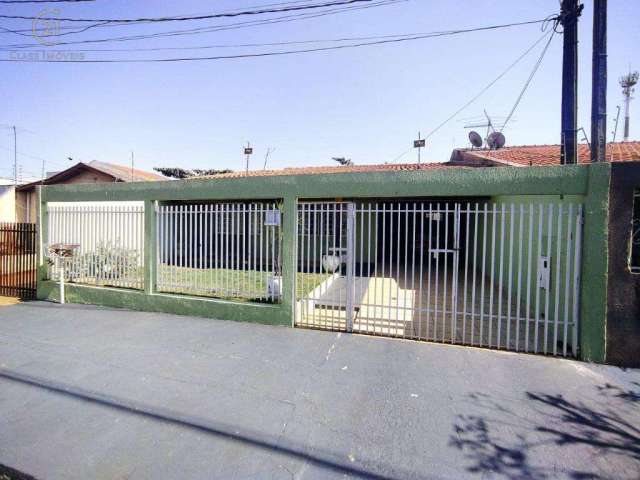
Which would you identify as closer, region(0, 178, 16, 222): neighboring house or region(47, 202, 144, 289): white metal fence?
region(47, 202, 144, 289): white metal fence

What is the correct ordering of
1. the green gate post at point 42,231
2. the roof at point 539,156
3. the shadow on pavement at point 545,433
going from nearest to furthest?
the shadow on pavement at point 545,433 → the green gate post at point 42,231 → the roof at point 539,156

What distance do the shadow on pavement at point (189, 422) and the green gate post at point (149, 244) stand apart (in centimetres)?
268

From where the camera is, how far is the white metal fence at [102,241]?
699 cm

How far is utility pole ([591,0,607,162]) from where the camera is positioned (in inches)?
228

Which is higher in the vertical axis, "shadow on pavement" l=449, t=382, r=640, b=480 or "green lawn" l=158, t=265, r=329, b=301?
"green lawn" l=158, t=265, r=329, b=301

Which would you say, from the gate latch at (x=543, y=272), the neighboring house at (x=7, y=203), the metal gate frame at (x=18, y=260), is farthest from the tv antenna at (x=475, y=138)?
the neighboring house at (x=7, y=203)

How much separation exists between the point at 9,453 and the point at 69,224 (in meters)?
5.89

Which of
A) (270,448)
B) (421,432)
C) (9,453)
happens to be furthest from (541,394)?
(9,453)

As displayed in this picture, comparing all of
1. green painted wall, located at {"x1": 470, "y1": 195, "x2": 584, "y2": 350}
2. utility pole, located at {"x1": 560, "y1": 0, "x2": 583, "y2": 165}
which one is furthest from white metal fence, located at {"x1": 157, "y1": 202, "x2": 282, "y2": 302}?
utility pole, located at {"x1": 560, "y1": 0, "x2": 583, "y2": 165}

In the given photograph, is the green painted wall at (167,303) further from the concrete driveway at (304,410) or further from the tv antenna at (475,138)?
the tv antenna at (475,138)

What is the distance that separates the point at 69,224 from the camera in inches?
297

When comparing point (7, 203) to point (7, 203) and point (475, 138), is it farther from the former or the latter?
point (475, 138)

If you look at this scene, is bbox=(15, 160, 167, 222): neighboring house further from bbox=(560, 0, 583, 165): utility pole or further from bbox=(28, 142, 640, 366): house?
bbox=(560, 0, 583, 165): utility pole

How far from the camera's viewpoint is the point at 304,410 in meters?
3.41
